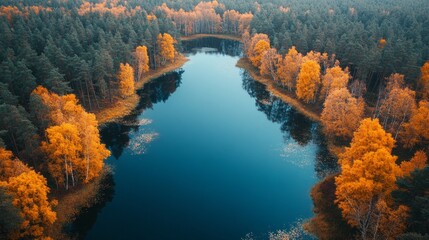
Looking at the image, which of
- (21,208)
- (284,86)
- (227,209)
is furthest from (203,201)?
(284,86)

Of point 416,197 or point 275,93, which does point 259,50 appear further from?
point 416,197

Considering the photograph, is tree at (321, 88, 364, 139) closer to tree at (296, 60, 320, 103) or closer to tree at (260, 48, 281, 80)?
tree at (296, 60, 320, 103)

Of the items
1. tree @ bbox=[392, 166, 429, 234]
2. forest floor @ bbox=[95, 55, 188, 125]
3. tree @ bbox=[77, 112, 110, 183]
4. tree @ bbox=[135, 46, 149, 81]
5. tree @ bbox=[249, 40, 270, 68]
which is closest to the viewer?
tree @ bbox=[392, 166, 429, 234]

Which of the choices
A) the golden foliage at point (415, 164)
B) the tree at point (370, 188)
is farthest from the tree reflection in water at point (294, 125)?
the golden foliage at point (415, 164)

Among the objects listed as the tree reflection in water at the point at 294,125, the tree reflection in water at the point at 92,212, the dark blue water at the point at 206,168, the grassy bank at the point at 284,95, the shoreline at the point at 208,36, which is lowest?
the tree reflection in water at the point at 92,212

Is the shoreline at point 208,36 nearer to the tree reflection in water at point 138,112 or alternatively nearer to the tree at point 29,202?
the tree reflection in water at point 138,112

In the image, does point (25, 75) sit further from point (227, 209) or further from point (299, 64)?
point (299, 64)

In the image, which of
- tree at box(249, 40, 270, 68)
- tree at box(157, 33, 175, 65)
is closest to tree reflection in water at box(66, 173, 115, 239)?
tree at box(157, 33, 175, 65)
